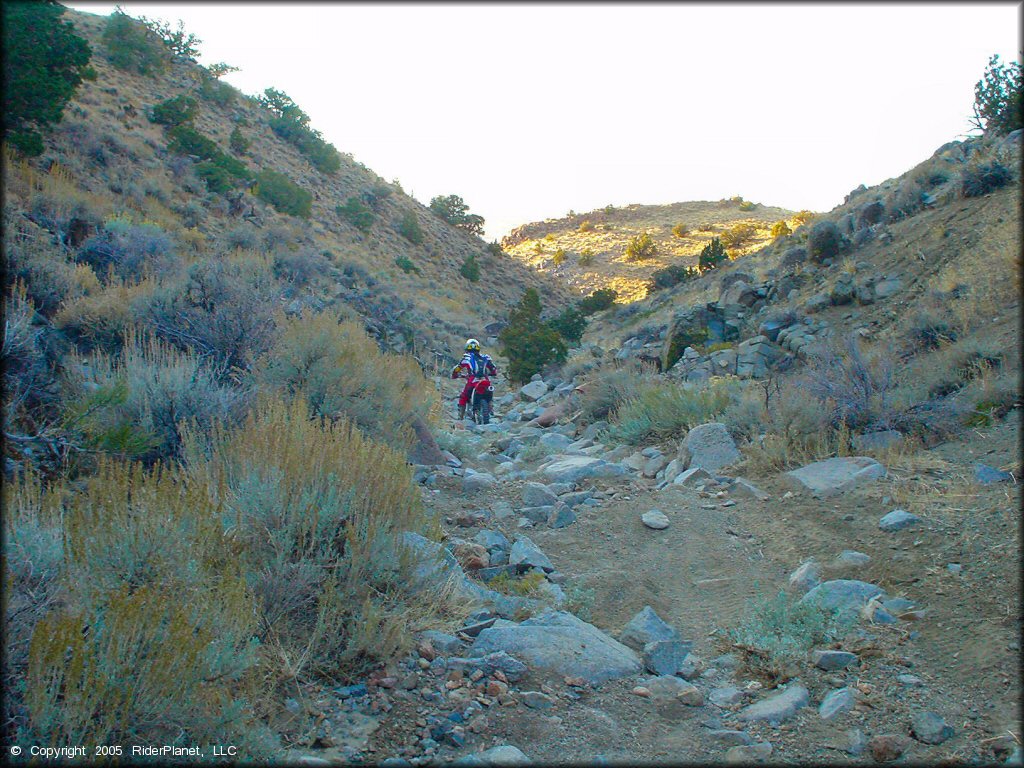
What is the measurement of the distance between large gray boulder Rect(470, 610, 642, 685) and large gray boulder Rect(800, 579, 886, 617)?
4.25 feet

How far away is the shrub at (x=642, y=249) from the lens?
164 ft

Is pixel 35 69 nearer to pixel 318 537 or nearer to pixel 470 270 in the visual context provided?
pixel 318 537

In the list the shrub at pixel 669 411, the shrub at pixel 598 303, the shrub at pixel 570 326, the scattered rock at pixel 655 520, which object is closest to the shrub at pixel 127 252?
the shrub at pixel 669 411


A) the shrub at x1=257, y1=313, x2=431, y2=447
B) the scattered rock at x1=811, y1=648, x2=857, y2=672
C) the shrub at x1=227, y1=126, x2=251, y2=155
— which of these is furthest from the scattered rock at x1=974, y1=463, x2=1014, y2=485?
the shrub at x1=227, y1=126, x2=251, y2=155

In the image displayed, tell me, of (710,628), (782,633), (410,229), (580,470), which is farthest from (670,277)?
(782,633)

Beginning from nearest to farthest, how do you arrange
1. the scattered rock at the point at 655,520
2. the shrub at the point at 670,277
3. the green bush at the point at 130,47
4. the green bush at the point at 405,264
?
1. the scattered rock at the point at 655,520
2. the green bush at the point at 130,47
3. the shrub at the point at 670,277
4. the green bush at the point at 405,264

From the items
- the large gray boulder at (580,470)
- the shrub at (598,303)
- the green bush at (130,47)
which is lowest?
the large gray boulder at (580,470)

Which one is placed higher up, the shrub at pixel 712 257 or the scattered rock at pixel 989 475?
the shrub at pixel 712 257

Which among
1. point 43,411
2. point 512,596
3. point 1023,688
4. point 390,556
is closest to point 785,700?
point 1023,688

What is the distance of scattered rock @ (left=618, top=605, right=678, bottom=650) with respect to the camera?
4234 mm

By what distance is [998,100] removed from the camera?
17.7 m

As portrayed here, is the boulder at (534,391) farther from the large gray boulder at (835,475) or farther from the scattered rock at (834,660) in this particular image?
the scattered rock at (834,660)

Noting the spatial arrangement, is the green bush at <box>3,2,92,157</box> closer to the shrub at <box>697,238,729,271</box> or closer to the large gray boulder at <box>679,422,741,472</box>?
the large gray boulder at <box>679,422,741,472</box>

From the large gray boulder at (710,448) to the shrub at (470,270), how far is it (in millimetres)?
31107
